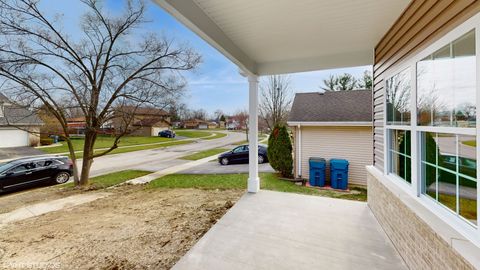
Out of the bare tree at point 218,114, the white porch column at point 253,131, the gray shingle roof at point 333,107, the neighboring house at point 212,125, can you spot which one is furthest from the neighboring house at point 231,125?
the white porch column at point 253,131

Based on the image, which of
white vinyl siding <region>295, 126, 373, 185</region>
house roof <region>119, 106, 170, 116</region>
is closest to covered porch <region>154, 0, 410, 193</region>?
white vinyl siding <region>295, 126, 373, 185</region>

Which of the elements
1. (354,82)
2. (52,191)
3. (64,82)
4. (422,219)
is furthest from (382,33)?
(354,82)

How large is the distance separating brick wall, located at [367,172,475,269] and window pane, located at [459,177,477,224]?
27cm

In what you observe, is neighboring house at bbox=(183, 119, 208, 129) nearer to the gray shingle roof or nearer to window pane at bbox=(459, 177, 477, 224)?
the gray shingle roof

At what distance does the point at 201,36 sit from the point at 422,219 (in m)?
3.11

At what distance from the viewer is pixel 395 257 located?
2.56m

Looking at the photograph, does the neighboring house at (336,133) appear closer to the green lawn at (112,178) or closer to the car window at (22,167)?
the green lawn at (112,178)

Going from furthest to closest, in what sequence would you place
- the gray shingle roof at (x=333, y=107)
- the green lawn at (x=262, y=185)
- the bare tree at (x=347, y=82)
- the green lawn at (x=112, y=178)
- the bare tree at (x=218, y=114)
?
the bare tree at (x=218, y=114), the bare tree at (x=347, y=82), the green lawn at (x=112, y=178), the gray shingle roof at (x=333, y=107), the green lawn at (x=262, y=185)

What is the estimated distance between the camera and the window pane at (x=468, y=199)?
1542 millimetres

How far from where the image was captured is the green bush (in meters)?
8.61

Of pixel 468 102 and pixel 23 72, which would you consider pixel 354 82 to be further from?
pixel 23 72

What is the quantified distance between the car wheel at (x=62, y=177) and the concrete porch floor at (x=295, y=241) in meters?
9.26

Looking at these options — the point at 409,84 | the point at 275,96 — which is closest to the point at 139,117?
the point at 275,96

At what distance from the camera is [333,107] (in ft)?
29.0
